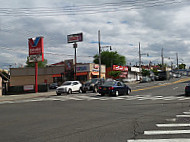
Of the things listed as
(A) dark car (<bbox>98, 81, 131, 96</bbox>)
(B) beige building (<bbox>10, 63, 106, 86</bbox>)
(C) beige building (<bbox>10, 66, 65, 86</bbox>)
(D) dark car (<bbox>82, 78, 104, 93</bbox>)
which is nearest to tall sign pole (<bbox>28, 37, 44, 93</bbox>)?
(D) dark car (<bbox>82, 78, 104, 93</bbox>)

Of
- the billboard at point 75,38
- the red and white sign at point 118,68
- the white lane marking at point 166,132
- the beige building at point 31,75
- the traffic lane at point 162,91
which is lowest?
the white lane marking at point 166,132

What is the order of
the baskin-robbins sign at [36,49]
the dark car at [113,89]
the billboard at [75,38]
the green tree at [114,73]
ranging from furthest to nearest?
1. the green tree at [114,73]
2. the billboard at [75,38]
3. the baskin-robbins sign at [36,49]
4. the dark car at [113,89]

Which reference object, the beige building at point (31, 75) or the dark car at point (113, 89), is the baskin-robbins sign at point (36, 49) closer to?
the dark car at point (113, 89)

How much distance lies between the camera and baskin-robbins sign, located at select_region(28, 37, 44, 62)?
35656mm

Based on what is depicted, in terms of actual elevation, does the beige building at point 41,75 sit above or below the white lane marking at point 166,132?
above

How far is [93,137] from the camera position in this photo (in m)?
6.31

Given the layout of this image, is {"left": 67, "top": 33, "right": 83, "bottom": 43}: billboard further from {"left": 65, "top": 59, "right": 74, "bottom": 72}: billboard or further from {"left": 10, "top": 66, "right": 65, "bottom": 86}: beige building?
{"left": 10, "top": 66, "right": 65, "bottom": 86}: beige building

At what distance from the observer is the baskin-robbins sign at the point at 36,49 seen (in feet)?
117

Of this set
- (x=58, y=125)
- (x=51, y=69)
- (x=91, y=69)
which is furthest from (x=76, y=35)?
(x=58, y=125)

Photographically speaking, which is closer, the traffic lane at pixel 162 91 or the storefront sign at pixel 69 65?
the traffic lane at pixel 162 91

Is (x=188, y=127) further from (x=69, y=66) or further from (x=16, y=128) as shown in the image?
(x=69, y=66)

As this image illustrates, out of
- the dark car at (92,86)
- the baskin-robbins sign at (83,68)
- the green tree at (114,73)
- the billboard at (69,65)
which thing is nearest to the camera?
the dark car at (92,86)

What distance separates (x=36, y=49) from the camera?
36.1 metres

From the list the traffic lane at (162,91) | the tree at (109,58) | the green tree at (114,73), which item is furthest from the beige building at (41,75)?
the tree at (109,58)
